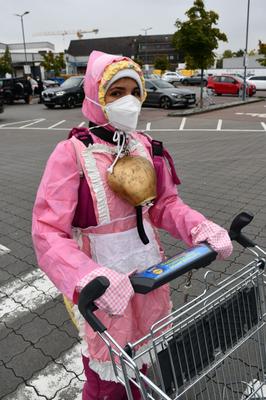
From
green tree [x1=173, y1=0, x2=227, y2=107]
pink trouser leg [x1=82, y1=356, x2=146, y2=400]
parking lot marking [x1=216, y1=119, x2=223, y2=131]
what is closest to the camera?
pink trouser leg [x1=82, y1=356, x2=146, y2=400]

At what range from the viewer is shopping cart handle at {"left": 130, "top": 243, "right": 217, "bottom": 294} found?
4.24 ft

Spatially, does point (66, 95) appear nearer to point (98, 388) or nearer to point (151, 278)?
point (98, 388)

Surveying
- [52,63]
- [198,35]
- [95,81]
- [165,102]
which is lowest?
[165,102]

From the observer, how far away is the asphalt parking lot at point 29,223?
258 centimetres

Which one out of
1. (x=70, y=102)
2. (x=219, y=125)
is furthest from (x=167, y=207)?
(x=70, y=102)

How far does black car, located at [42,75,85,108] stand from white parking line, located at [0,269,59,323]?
17515 millimetres

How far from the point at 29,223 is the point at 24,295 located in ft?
5.62

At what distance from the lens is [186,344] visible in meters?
1.46

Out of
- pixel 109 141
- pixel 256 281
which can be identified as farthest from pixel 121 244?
pixel 256 281

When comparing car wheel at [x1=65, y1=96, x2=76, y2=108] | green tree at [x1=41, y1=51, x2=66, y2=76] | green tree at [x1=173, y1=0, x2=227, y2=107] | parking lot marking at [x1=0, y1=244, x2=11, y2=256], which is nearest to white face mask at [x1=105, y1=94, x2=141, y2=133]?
parking lot marking at [x1=0, y1=244, x2=11, y2=256]

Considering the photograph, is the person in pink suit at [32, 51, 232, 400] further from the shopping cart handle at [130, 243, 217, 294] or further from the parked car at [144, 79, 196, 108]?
the parked car at [144, 79, 196, 108]

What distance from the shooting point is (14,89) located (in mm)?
24234

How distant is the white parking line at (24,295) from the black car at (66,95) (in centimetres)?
1751

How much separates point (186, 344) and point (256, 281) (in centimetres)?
44
